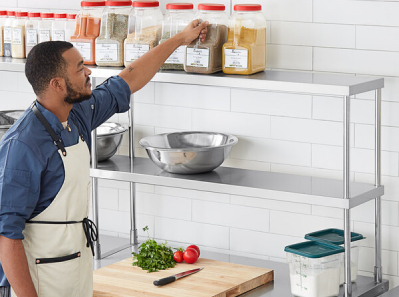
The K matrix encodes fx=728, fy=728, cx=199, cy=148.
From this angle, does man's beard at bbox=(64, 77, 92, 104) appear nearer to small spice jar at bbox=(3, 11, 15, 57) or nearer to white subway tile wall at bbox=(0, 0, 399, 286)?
white subway tile wall at bbox=(0, 0, 399, 286)

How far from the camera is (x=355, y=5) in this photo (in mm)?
2715

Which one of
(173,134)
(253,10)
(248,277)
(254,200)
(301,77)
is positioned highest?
(253,10)

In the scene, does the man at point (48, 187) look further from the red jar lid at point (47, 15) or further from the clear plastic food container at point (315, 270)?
the red jar lid at point (47, 15)

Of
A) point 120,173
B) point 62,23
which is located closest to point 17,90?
point 62,23

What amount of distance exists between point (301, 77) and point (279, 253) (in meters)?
0.81

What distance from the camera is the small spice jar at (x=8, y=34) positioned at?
3229 millimetres

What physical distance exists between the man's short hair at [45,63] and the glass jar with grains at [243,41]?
0.80 meters

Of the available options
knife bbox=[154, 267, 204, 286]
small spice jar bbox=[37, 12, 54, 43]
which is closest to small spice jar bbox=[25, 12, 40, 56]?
small spice jar bbox=[37, 12, 54, 43]

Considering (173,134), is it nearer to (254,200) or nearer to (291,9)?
(254,200)

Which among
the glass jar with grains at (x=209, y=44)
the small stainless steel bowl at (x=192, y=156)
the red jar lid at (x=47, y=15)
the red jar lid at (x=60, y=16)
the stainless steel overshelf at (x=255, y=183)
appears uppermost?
the red jar lid at (x=47, y=15)

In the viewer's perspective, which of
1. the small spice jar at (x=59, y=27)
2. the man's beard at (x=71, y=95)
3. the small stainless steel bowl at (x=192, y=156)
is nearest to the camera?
the man's beard at (x=71, y=95)

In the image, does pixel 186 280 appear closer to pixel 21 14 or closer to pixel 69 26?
pixel 69 26

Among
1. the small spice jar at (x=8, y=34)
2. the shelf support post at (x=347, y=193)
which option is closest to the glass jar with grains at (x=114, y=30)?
the small spice jar at (x=8, y=34)

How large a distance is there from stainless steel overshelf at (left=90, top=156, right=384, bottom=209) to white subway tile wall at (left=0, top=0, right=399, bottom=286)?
0.12 meters
